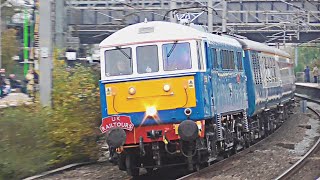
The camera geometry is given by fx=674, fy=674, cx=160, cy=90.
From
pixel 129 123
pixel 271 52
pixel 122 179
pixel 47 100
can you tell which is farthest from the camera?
pixel 271 52

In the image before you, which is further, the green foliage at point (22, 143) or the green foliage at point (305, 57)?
the green foliage at point (305, 57)

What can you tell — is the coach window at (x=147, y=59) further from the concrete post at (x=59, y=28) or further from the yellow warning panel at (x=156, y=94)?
the concrete post at (x=59, y=28)

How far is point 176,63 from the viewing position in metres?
13.7

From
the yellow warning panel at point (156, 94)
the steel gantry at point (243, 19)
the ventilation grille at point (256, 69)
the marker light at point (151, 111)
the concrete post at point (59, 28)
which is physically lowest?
the marker light at point (151, 111)

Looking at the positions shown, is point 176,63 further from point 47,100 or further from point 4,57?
point 4,57

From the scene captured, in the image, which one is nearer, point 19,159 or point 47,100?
point 19,159

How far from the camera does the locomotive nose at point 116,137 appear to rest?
43.3 feet

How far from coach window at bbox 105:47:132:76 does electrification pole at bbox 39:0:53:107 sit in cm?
274

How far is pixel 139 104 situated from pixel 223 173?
2624mm

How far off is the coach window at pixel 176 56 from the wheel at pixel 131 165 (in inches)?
80.1

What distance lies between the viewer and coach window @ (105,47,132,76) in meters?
13.8

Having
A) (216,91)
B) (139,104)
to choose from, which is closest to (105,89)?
(139,104)

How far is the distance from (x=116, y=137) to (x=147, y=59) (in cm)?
174

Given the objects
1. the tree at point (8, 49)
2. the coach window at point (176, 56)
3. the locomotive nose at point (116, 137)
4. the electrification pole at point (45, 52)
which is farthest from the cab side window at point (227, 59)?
the tree at point (8, 49)
